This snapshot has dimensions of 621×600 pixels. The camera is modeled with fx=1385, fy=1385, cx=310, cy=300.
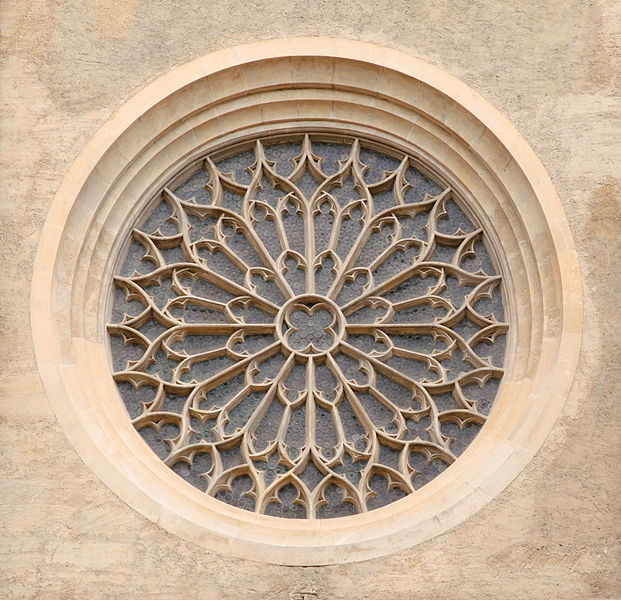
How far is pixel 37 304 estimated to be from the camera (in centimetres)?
1189

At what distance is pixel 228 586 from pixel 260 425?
179 centimetres

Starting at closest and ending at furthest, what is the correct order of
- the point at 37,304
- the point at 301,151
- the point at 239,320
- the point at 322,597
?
the point at 322,597
the point at 37,304
the point at 239,320
the point at 301,151

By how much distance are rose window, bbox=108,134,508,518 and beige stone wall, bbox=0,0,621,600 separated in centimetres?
98

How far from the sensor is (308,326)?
1273 centimetres

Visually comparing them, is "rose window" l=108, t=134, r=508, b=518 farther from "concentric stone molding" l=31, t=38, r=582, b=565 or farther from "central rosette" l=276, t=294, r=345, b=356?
"concentric stone molding" l=31, t=38, r=582, b=565

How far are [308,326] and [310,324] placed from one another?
0.09ft

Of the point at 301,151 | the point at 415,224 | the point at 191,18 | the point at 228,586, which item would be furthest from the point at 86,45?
the point at 228,586

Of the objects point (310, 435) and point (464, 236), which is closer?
point (310, 435)

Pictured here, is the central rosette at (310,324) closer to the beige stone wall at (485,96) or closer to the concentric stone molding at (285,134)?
the concentric stone molding at (285,134)

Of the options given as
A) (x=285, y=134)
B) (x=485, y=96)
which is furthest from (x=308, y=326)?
(x=485, y=96)

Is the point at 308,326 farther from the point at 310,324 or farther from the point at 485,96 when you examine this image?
the point at 485,96

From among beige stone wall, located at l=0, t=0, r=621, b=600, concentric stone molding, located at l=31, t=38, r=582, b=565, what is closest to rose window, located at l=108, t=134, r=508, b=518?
concentric stone molding, located at l=31, t=38, r=582, b=565

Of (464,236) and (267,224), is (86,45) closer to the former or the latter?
(267,224)

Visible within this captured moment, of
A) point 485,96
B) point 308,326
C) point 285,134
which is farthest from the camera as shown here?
point 285,134
